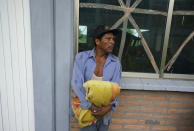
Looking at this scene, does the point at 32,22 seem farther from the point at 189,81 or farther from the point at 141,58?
the point at 189,81

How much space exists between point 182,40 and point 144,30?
580 mm

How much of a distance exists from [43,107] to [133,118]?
4.39ft

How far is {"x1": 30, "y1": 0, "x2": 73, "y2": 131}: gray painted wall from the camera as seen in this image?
207cm

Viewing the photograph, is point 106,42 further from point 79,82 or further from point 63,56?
point 63,56

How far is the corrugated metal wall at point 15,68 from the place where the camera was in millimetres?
2170

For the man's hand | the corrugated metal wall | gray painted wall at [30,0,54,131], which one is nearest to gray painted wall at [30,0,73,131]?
gray painted wall at [30,0,54,131]

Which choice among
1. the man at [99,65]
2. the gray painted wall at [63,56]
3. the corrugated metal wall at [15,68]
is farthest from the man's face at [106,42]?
the corrugated metal wall at [15,68]

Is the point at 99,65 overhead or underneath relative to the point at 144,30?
underneath

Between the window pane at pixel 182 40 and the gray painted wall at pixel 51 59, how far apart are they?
56.5 inches

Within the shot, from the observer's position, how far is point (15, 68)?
2324mm

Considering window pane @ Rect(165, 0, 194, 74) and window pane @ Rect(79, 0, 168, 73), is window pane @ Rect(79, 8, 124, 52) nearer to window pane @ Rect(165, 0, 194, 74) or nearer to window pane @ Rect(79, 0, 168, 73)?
window pane @ Rect(79, 0, 168, 73)

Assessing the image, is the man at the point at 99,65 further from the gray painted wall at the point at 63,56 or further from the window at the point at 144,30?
the window at the point at 144,30

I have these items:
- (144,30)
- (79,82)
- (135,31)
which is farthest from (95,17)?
(79,82)

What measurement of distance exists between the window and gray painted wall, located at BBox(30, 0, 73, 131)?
0.28 metres
